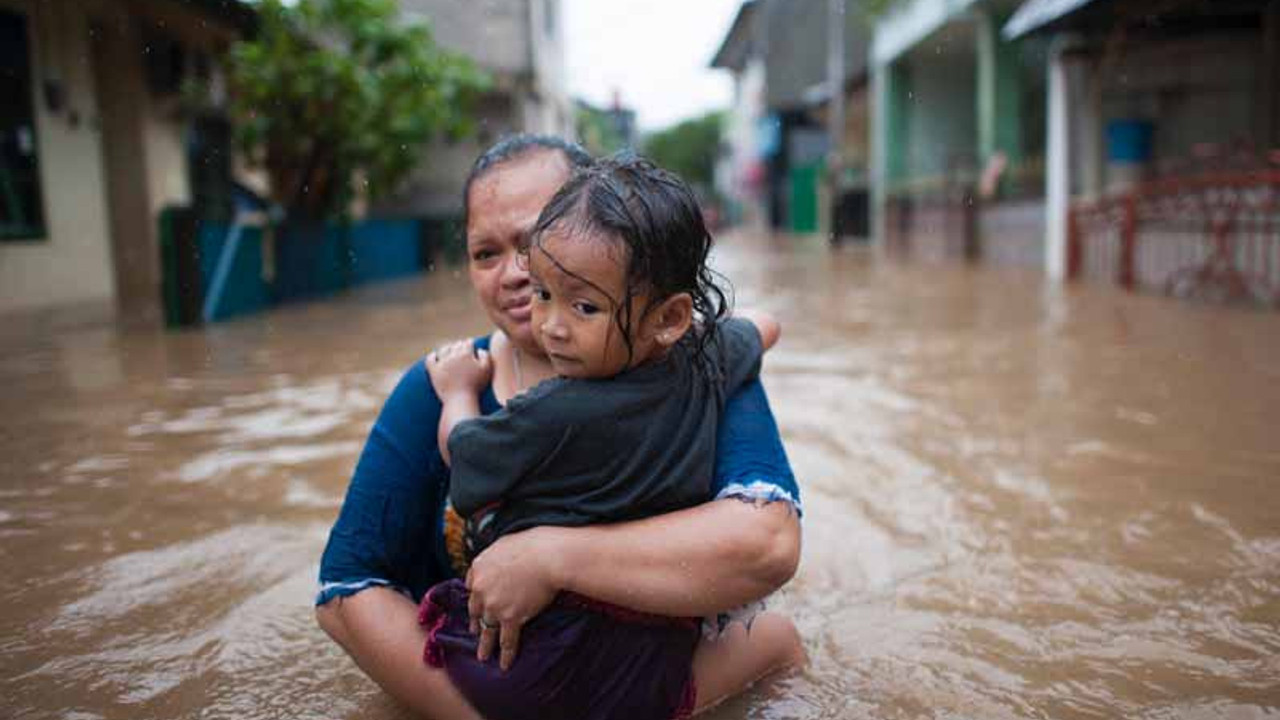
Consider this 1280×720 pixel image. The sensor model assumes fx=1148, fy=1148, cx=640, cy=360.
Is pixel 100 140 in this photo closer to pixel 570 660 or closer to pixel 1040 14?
pixel 1040 14

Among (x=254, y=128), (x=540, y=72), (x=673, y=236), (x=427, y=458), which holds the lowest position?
(x=427, y=458)

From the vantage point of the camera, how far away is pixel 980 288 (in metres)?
12.4

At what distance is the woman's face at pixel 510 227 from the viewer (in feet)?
6.79

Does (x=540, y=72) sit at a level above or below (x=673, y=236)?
above

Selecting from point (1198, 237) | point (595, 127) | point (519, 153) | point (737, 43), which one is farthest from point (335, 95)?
point (737, 43)

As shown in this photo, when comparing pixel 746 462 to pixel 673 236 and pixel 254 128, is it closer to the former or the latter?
pixel 673 236

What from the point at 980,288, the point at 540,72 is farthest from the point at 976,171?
the point at 540,72

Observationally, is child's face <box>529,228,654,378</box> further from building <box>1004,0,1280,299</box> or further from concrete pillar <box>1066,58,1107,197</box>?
concrete pillar <box>1066,58,1107,197</box>

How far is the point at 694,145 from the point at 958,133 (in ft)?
195

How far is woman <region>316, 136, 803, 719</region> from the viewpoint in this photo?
1828 mm

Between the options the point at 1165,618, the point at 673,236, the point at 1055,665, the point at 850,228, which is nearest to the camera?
the point at 673,236

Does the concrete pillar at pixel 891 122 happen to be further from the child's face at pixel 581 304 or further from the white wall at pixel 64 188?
the child's face at pixel 581 304

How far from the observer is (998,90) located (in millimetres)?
17984

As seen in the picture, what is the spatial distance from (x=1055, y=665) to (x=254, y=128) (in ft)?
33.0
